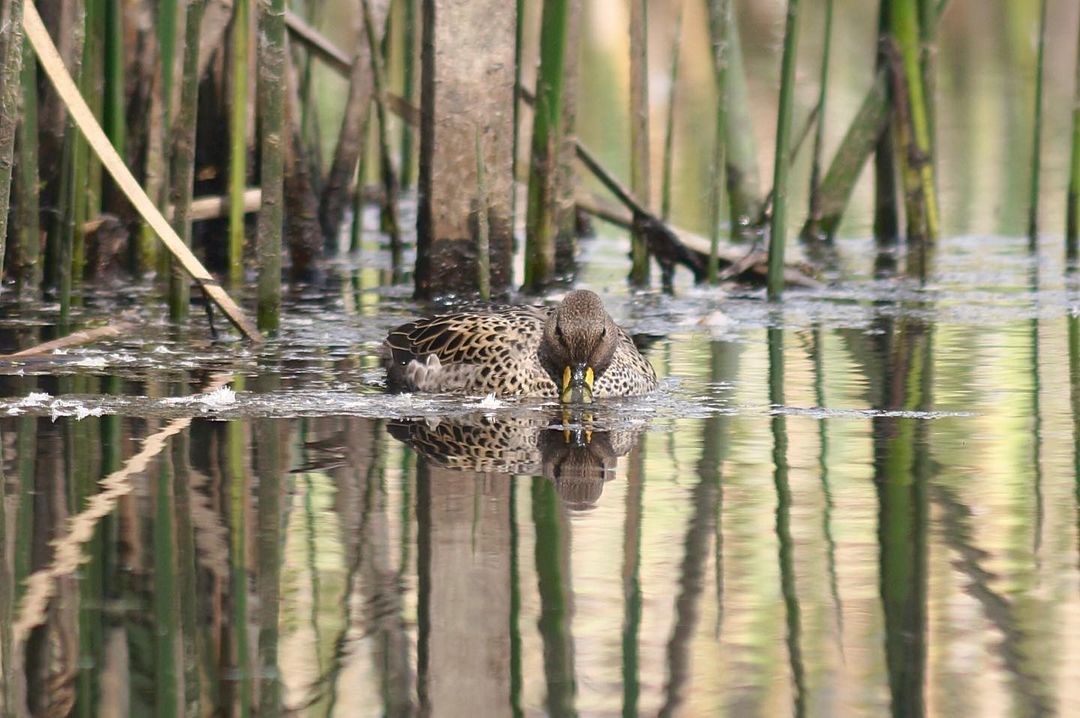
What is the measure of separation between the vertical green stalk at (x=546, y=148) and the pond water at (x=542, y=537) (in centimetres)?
152

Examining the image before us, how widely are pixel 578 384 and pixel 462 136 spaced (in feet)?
8.88

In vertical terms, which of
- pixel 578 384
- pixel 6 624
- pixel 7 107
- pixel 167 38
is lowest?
pixel 6 624

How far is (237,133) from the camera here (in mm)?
8156

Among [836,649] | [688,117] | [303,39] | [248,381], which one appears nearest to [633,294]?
[303,39]

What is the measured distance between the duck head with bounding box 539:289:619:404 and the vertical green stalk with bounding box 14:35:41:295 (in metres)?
2.41

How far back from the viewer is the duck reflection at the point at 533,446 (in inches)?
223

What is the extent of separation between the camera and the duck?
23.2ft

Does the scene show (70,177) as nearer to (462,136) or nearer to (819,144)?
(462,136)

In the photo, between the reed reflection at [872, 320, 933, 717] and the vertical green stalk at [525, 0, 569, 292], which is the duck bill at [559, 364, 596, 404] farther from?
the vertical green stalk at [525, 0, 569, 292]

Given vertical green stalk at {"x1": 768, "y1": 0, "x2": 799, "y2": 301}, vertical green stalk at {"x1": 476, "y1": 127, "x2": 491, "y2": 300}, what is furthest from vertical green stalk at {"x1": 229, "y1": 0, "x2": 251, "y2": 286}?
vertical green stalk at {"x1": 768, "y1": 0, "x2": 799, "y2": 301}

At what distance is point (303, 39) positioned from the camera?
34.2 feet

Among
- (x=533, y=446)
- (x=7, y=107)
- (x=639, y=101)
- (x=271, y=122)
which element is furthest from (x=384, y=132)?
(x=533, y=446)

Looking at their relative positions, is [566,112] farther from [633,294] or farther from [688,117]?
[688,117]

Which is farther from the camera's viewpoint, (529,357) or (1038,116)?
(1038,116)
